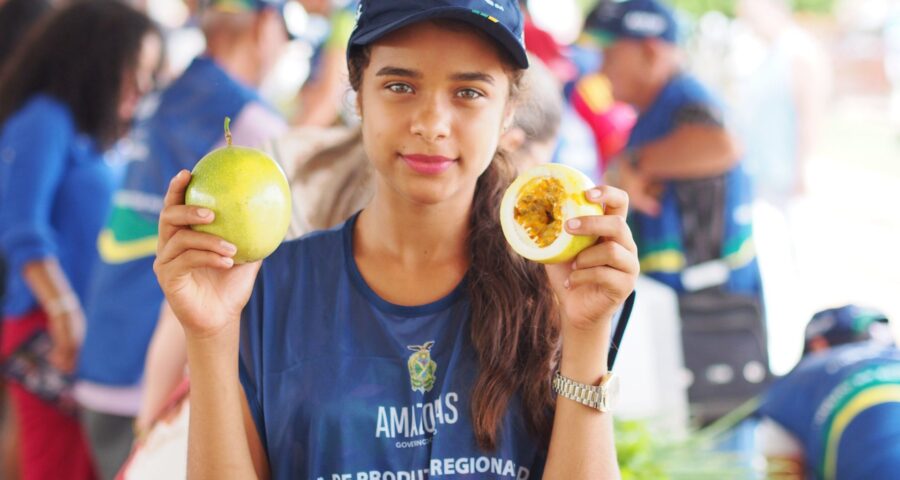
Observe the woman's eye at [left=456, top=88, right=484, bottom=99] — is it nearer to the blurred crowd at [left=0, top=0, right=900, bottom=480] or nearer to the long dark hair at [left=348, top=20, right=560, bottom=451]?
the long dark hair at [left=348, top=20, right=560, bottom=451]

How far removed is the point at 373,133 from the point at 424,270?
0.90 ft

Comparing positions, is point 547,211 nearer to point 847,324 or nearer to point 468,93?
point 468,93

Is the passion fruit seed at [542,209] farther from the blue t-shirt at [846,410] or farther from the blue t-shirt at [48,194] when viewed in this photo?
the blue t-shirt at [48,194]

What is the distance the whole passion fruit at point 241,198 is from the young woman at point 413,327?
1.8 inches

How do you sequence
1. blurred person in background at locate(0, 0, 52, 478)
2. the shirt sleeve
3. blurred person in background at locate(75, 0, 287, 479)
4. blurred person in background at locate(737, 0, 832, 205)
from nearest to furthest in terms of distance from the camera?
1. blurred person in background at locate(75, 0, 287, 479)
2. the shirt sleeve
3. blurred person in background at locate(0, 0, 52, 478)
4. blurred person in background at locate(737, 0, 832, 205)

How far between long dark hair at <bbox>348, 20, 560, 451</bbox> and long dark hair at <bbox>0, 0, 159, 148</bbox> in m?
2.29

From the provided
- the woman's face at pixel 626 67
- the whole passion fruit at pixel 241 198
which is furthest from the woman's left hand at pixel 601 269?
the woman's face at pixel 626 67

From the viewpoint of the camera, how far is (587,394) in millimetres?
1521

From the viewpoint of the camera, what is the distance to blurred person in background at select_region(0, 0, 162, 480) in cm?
358

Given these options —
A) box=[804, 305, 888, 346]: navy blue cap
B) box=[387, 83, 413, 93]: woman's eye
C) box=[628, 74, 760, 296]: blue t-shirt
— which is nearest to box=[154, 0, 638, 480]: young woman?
box=[387, 83, 413, 93]: woman's eye

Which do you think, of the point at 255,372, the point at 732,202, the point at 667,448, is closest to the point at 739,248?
the point at 732,202

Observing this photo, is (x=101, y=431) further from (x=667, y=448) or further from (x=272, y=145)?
(x=667, y=448)

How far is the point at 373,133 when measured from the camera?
62.8 inches

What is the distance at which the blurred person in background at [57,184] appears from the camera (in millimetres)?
3576
